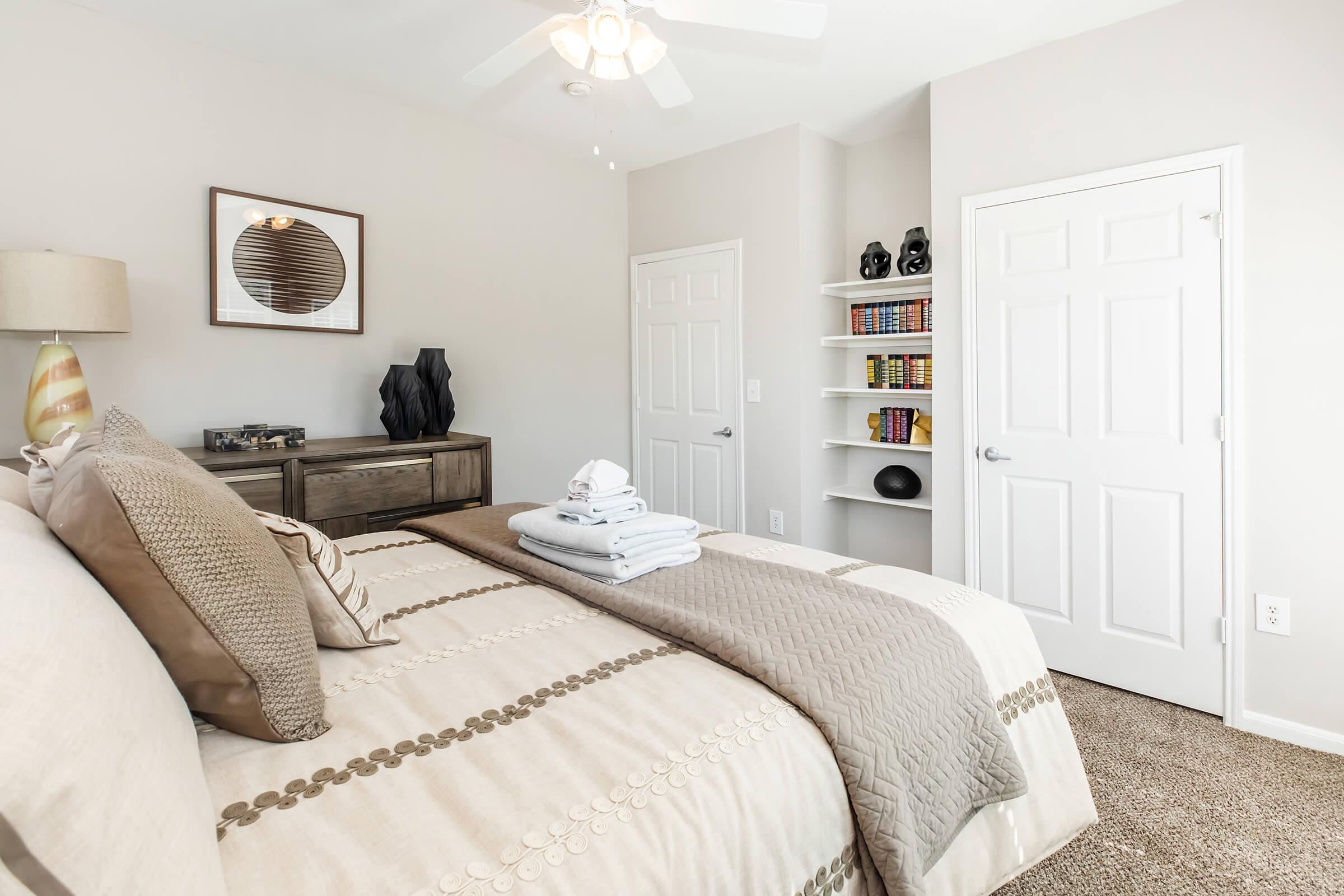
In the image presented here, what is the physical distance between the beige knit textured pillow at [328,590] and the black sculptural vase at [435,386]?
211 cm

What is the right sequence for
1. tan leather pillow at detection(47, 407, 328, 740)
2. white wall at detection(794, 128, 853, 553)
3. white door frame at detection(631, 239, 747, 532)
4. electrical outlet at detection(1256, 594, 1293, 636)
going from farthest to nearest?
white door frame at detection(631, 239, 747, 532) < white wall at detection(794, 128, 853, 553) < electrical outlet at detection(1256, 594, 1293, 636) < tan leather pillow at detection(47, 407, 328, 740)

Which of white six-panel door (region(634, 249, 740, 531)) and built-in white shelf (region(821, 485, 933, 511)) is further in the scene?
white six-panel door (region(634, 249, 740, 531))

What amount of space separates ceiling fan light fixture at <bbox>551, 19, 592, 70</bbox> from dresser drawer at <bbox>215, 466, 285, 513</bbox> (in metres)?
1.78

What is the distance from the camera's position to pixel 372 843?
768mm

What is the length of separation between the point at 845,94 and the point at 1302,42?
5.34ft

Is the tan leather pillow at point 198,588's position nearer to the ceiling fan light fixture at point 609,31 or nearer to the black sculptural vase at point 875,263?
the ceiling fan light fixture at point 609,31

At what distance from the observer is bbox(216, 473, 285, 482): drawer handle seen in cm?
252

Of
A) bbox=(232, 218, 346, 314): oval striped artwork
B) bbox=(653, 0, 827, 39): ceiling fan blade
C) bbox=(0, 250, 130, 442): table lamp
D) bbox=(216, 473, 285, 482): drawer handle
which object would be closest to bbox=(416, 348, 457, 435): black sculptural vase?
bbox=(232, 218, 346, 314): oval striped artwork

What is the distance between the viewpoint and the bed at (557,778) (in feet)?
2.53

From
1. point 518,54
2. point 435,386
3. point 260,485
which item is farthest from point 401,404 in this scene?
point 518,54

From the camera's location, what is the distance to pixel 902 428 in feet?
12.1

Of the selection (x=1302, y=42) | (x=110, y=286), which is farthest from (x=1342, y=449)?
(x=110, y=286)

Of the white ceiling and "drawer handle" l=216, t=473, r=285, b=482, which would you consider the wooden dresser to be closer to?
"drawer handle" l=216, t=473, r=285, b=482

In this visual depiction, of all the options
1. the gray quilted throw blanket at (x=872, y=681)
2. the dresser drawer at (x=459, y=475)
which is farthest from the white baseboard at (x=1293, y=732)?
the dresser drawer at (x=459, y=475)
